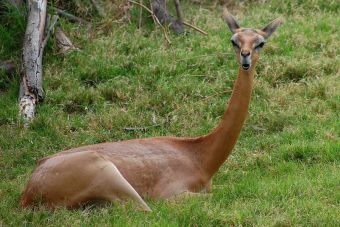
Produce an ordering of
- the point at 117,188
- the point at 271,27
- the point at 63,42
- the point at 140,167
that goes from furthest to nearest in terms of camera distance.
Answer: the point at 63,42, the point at 271,27, the point at 140,167, the point at 117,188

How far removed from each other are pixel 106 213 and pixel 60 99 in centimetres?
420

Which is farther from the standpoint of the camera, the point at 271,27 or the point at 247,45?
the point at 271,27

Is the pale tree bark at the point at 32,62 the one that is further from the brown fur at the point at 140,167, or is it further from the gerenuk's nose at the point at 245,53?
the gerenuk's nose at the point at 245,53

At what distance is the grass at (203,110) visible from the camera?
695cm

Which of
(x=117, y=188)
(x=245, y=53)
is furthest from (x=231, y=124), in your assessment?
(x=117, y=188)

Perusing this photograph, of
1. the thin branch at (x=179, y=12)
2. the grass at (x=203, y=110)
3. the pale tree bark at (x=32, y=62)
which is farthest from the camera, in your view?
the thin branch at (x=179, y=12)

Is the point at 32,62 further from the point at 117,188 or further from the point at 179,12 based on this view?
the point at 117,188

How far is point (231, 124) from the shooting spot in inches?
316

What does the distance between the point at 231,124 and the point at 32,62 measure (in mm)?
3734

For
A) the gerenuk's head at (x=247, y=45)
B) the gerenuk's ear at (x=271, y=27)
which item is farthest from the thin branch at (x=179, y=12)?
the gerenuk's head at (x=247, y=45)

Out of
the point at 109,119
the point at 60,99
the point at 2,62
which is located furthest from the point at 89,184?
the point at 2,62

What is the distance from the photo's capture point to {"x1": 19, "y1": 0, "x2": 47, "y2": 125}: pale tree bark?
10.5 metres

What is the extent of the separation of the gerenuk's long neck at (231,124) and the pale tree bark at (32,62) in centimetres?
304

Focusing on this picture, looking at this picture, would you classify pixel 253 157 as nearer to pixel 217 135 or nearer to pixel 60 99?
pixel 217 135
